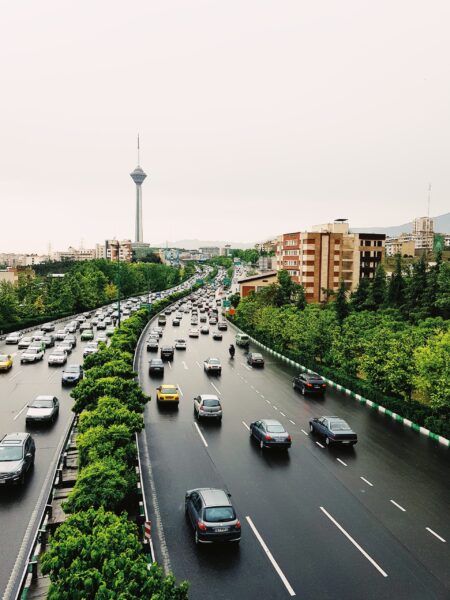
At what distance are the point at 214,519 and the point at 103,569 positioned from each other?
249 inches

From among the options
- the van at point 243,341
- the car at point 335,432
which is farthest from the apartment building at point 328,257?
the car at point 335,432

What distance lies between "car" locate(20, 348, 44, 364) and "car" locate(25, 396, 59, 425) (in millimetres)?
18310

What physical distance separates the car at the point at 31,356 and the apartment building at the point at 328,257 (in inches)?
1994

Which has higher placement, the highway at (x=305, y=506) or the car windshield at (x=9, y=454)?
the car windshield at (x=9, y=454)

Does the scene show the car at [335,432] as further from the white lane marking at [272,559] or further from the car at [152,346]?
the car at [152,346]

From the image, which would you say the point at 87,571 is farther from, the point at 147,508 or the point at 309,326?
the point at 309,326

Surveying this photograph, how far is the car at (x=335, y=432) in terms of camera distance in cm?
2334

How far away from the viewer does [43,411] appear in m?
25.3

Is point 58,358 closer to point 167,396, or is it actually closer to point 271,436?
point 167,396

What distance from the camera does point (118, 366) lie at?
24844 millimetres

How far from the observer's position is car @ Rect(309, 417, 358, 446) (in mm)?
23344

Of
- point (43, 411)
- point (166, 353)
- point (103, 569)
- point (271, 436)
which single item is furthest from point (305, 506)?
point (166, 353)

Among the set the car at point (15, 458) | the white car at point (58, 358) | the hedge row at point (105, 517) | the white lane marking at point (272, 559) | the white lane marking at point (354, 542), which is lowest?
the white car at point (58, 358)

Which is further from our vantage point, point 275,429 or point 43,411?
point 43,411
